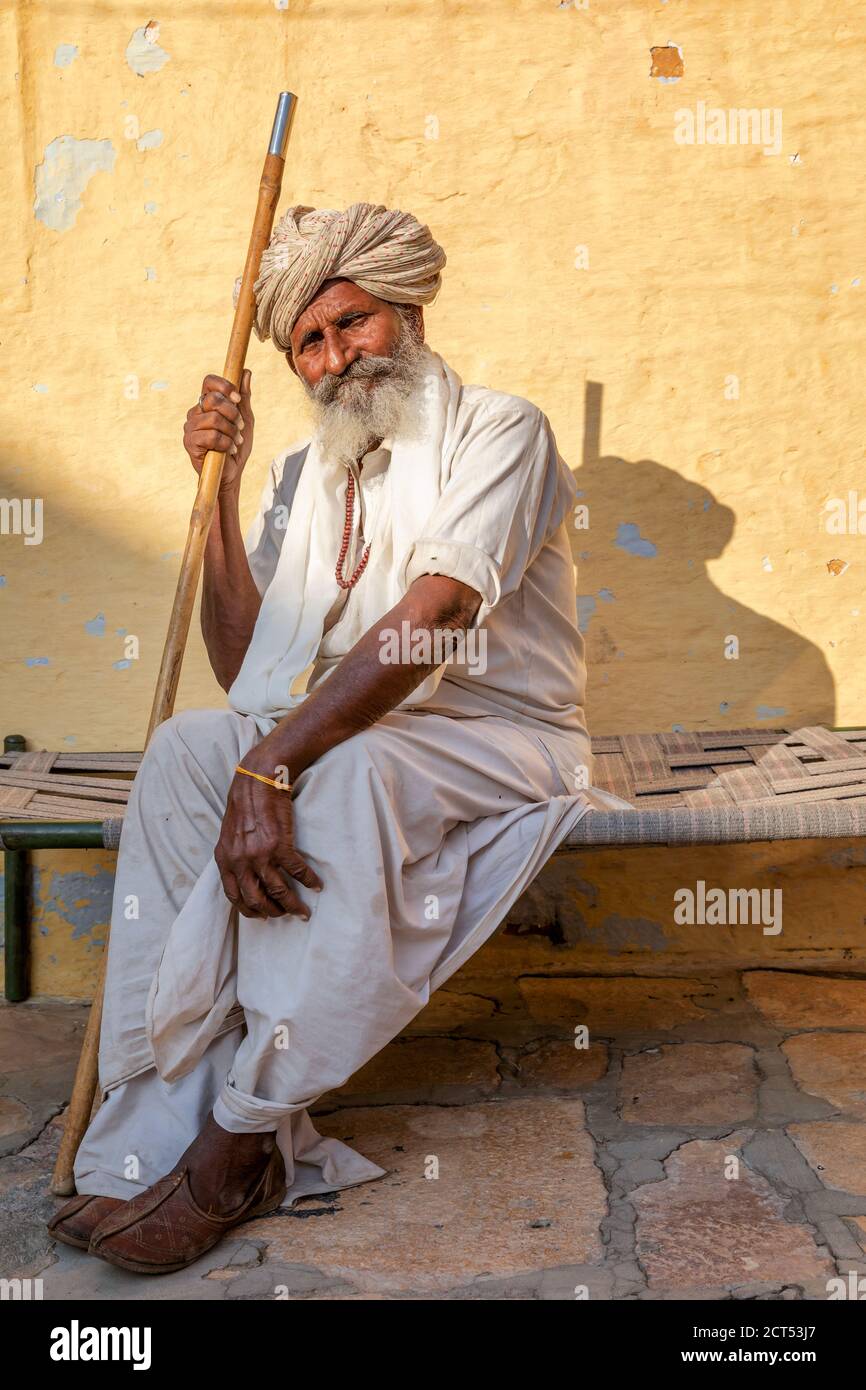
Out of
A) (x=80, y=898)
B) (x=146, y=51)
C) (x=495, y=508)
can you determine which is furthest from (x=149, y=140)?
(x=80, y=898)

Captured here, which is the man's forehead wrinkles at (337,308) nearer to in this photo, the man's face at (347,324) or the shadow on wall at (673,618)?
the man's face at (347,324)

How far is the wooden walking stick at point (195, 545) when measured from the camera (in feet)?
8.58

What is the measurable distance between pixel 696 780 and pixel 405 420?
1.14m

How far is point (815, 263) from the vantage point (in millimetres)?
3814

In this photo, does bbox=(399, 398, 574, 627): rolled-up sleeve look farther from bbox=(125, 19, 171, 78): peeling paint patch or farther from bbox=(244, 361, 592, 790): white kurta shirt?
bbox=(125, 19, 171, 78): peeling paint patch

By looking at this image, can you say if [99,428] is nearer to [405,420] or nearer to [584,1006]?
[405,420]

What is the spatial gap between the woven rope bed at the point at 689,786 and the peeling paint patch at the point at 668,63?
1.86m

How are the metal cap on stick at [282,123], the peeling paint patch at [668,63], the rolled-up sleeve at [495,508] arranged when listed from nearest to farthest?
1. the rolled-up sleeve at [495,508]
2. the metal cap on stick at [282,123]
3. the peeling paint patch at [668,63]

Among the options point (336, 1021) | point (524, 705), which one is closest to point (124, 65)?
point (524, 705)

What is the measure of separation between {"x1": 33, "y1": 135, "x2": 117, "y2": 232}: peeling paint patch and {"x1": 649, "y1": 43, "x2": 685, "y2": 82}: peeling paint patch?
1.57m

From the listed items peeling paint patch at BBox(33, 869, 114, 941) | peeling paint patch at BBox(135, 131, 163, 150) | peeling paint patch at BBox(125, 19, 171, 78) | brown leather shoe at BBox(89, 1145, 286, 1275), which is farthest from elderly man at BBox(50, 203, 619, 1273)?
peeling paint patch at BBox(125, 19, 171, 78)

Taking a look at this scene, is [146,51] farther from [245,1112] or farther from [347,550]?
[245,1112]

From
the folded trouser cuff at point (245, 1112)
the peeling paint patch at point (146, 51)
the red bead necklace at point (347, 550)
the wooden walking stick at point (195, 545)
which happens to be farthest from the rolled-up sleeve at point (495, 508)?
the peeling paint patch at point (146, 51)

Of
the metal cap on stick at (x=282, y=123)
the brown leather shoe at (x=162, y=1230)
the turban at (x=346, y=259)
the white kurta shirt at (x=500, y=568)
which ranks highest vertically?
the metal cap on stick at (x=282, y=123)
